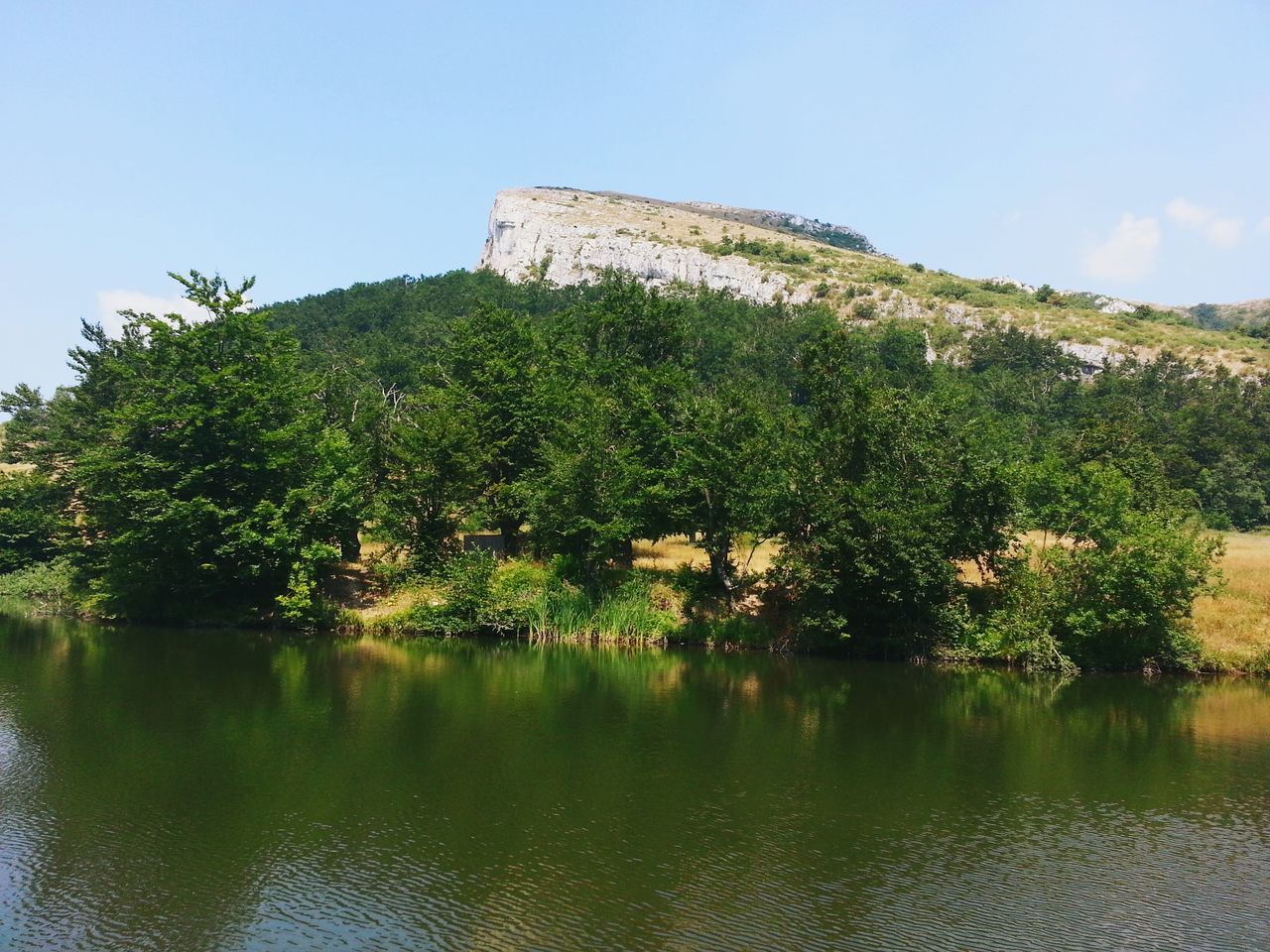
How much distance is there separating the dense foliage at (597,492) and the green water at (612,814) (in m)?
6.50

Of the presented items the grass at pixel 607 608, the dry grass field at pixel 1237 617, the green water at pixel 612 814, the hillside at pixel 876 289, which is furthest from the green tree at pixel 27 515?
the hillside at pixel 876 289

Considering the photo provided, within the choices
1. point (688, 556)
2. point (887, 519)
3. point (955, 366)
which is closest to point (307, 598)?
point (688, 556)

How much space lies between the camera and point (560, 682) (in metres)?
33.7

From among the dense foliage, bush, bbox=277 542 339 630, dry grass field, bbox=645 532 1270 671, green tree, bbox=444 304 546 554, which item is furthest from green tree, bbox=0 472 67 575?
dry grass field, bbox=645 532 1270 671

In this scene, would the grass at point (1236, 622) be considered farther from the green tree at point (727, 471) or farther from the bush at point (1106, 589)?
the green tree at point (727, 471)

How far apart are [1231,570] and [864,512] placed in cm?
1857

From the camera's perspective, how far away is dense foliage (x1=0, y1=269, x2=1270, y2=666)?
38844 millimetres

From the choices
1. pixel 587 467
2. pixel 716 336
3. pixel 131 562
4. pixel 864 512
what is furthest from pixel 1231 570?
pixel 716 336

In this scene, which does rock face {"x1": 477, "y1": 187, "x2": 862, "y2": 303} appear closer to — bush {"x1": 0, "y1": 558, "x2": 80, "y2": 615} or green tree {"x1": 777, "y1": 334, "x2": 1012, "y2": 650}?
green tree {"x1": 777, "y1": 334, "x2": 1012, "y2": 650}

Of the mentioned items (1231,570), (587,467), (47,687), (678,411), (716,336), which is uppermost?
(716,336)

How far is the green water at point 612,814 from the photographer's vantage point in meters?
14.2

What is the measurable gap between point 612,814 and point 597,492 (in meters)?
27.0

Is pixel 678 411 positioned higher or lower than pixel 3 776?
higher

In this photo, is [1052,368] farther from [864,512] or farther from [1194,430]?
[864,512]
